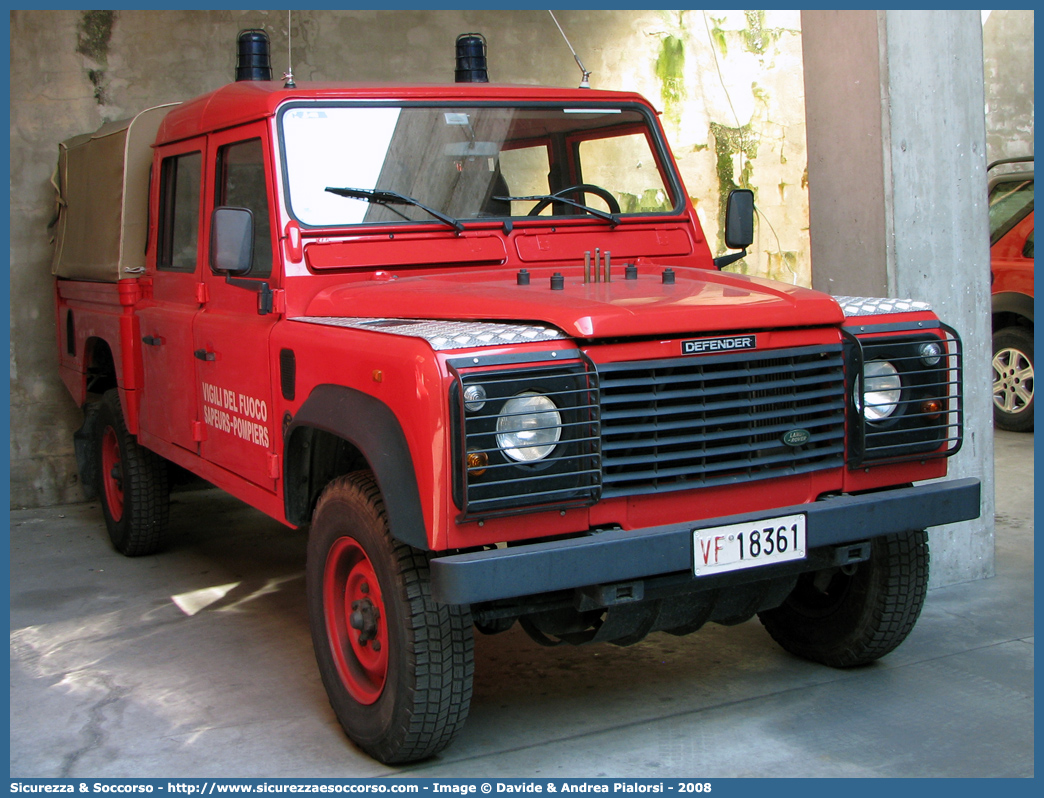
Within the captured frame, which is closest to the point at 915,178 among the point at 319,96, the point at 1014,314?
the point at 319,96

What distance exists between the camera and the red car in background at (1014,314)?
8344 millimetres

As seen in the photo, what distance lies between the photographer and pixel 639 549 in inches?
111

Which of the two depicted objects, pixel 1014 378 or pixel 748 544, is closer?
pixel 748 544

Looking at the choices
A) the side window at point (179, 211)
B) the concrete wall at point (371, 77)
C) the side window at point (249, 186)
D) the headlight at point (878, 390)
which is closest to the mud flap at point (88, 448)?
the concrete wall at point (371, 77)

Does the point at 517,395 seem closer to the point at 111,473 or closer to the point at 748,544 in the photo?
the point at 748,544

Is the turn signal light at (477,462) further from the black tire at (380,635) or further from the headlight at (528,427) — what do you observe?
the black tire at (380,635)

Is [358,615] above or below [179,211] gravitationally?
below

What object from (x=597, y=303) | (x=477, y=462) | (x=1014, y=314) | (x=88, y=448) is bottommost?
(x=88, y=448)

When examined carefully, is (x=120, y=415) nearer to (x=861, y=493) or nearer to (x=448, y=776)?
(x=448, y=776)

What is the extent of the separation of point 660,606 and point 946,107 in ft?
8.81

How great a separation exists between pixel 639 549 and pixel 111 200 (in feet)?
12.5

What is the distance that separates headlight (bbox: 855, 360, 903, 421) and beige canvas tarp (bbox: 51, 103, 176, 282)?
3493 millimetres

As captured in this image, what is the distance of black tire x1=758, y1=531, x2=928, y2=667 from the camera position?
361cm

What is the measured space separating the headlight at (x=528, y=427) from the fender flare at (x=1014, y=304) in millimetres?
6690
